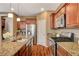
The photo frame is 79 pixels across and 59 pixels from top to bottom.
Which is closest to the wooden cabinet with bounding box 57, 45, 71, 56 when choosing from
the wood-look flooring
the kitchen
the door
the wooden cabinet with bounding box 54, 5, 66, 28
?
the kitchen

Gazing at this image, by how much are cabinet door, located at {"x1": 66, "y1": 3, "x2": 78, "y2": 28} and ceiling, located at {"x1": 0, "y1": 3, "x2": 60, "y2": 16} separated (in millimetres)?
281

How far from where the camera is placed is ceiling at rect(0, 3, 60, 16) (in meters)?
2.12

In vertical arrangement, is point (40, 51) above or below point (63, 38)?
below

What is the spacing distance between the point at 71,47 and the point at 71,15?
1.87 ft

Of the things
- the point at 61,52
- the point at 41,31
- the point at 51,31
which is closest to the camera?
the point at 61,52

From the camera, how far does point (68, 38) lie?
2359mm

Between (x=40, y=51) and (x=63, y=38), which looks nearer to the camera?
(x=40, y=51)

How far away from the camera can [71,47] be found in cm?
212

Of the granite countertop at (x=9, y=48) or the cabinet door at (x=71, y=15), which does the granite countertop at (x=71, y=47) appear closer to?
the cabinet door at (x=71, y=15)

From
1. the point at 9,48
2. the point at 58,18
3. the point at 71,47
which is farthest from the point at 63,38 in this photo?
the point at 9,48

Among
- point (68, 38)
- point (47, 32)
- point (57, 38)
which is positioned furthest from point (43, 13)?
point (68, 38)

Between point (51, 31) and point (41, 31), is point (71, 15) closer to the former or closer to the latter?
point (51, 31)

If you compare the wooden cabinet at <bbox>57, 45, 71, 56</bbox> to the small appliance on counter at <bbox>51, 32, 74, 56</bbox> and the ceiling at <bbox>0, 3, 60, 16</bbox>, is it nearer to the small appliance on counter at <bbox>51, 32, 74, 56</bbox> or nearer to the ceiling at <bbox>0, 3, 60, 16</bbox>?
the small appliance on counter at <bbox>51, 32, 74, 56</bbox>

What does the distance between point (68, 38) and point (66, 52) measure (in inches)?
17.6
